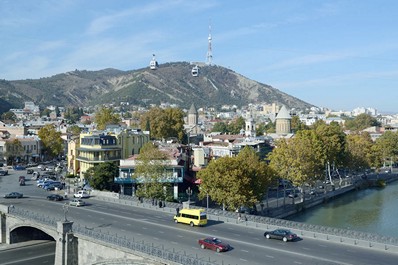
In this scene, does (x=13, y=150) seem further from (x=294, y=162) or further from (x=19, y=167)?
(x=294, y=162)

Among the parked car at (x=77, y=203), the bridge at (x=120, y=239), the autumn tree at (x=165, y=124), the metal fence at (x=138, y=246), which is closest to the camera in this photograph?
the metal fence at (x=138, y=246)

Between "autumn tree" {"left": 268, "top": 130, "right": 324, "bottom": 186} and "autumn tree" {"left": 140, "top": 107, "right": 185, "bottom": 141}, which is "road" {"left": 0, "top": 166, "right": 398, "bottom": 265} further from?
"autumn tree" {"left": 140, "top": 107, "right": 185, "bottom": 141}

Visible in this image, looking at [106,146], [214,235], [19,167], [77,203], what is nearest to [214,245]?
[214,235]

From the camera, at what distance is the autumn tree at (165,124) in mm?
91037

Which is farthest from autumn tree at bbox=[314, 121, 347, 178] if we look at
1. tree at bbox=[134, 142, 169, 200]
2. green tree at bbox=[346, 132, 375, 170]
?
tree at bbox=[134, 142, 169, 200]

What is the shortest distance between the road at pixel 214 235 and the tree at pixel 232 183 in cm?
591

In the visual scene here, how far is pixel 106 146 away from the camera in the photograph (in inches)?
2438

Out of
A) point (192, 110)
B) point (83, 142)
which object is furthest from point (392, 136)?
point (83, 142)

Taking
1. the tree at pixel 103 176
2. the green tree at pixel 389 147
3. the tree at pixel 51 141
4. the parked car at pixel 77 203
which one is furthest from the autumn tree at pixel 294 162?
the tree at pixel 51 141

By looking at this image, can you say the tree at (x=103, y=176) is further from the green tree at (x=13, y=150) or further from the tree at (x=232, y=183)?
the green tree at (x=13, y=150)

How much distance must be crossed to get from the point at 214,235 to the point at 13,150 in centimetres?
6401

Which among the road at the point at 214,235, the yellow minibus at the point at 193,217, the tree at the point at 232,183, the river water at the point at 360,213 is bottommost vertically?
the river water at the point at 360,213

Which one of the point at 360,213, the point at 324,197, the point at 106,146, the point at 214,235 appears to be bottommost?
the point at 360,213

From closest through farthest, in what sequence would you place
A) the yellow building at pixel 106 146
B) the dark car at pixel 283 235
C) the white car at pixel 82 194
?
the dark car at pixel 283 235, the white car at pixel 82 194, the yellow building at pixel 106 146
